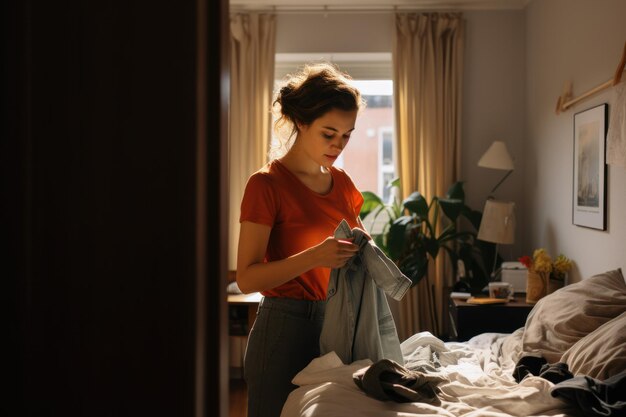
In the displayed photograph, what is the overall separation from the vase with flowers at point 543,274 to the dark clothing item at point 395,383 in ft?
6.63

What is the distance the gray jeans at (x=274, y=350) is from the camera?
1.73 m

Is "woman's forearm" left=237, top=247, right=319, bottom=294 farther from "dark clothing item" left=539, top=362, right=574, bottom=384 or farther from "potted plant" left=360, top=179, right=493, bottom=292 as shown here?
"potted plant" left=360, top=179, right=493, bottom=292

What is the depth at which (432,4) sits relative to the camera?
4992 mm

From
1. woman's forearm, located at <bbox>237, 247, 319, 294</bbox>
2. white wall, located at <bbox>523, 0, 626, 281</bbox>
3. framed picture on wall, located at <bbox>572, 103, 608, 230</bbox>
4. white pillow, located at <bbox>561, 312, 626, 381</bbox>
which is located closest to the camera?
woman's forearm, located at <bbox>237, 247, 319, 294</bbox>

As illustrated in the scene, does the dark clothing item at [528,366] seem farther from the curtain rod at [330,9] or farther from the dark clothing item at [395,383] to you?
the curtain rod at [330,9]

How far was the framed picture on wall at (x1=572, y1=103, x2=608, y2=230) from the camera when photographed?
10.8 ft

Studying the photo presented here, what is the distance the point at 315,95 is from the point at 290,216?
36 cm

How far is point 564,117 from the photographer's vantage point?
13.1ft

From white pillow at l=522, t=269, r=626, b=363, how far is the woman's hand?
105 cm

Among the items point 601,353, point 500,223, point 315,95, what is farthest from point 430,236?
point 315,95
